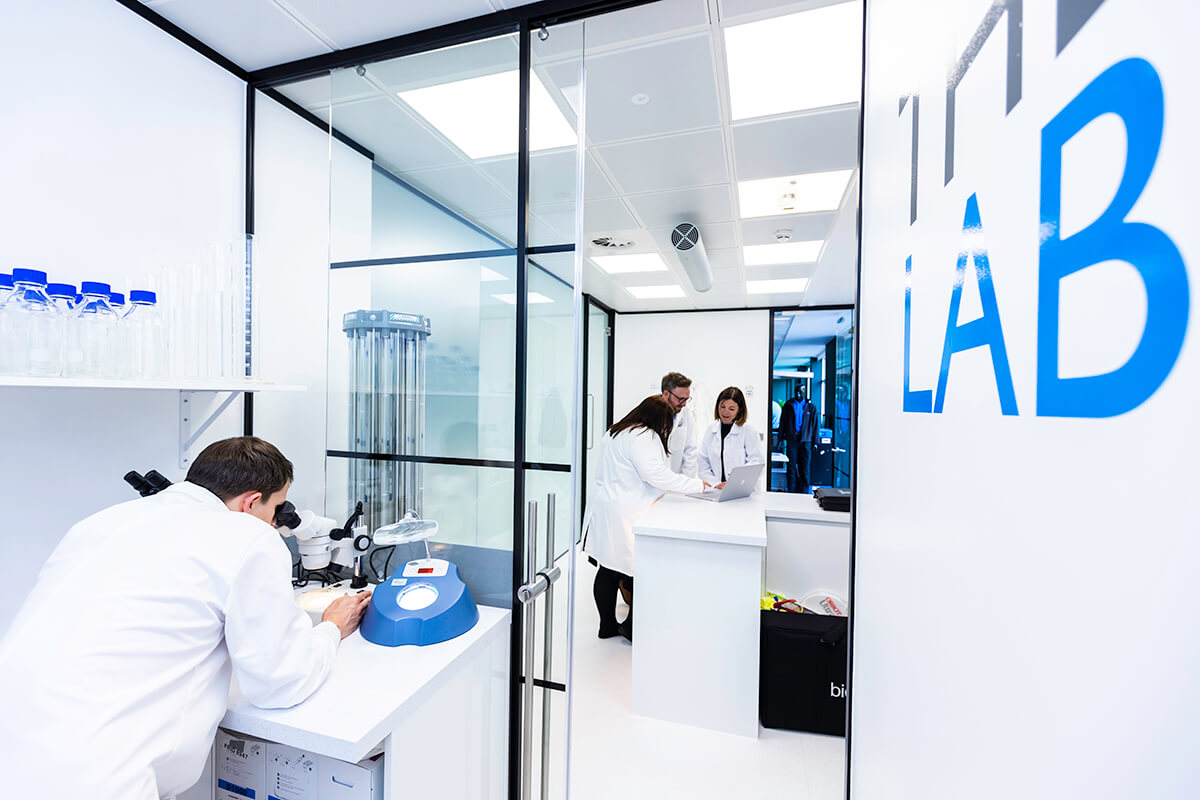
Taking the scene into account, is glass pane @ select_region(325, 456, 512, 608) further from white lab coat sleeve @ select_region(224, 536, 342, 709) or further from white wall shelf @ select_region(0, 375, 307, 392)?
white lab coat sleeve @ select_region(224, 536, 342, 709)

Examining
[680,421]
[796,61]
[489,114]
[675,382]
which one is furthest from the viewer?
[680,421]

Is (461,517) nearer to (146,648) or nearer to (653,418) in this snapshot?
(146,648)

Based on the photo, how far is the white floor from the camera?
6.10ft

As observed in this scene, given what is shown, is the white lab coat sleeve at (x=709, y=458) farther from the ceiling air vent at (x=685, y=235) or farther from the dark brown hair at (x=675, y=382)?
the ceiling air vent at (x=685, y=235)

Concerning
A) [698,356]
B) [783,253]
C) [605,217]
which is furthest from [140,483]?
[698,356]

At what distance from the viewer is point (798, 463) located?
5.87m

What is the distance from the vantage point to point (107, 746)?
910 millimetres

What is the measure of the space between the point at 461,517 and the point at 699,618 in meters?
1.17

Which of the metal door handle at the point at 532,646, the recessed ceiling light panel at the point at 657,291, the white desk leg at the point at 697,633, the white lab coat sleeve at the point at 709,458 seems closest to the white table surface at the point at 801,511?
the white desk leg at the point at 697,633

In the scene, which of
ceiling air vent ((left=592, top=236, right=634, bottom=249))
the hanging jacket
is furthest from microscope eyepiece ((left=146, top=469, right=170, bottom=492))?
the hanging jacket

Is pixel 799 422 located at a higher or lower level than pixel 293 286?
lower

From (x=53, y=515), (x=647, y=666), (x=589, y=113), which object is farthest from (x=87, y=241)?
(x=647, y=666)

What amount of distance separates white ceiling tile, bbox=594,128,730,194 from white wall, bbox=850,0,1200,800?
184cm

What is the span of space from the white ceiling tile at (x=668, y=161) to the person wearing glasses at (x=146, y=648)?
79.6 inches
